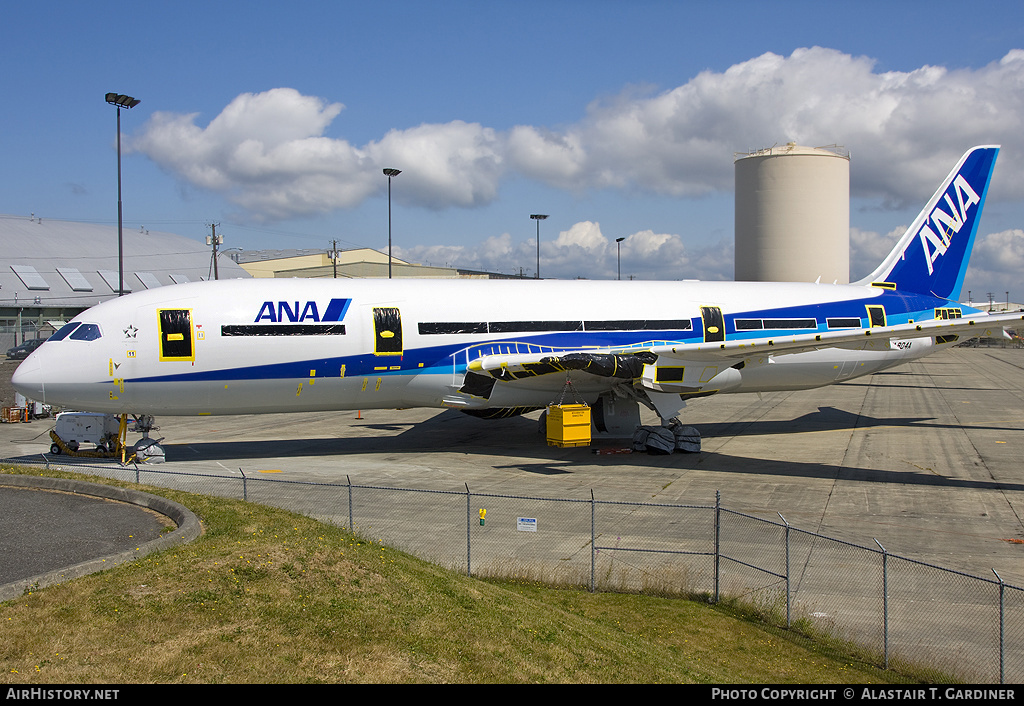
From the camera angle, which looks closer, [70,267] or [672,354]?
[672,354]

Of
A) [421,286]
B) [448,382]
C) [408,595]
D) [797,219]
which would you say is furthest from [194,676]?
[797,219]

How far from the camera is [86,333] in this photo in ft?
65.7

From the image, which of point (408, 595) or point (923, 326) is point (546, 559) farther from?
point (923, 326)

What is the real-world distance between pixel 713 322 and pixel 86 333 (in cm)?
1881

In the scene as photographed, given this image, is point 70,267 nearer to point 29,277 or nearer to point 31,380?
point 29,277

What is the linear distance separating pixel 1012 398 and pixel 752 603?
110 ft

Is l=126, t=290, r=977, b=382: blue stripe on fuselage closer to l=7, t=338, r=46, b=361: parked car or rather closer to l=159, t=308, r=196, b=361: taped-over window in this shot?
l=159, t=308, r=196, b=361: taped-over window

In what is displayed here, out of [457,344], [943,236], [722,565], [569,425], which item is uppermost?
[943,236]

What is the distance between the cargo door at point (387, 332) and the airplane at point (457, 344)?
0.04 metres

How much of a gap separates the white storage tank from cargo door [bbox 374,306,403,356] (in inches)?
2049

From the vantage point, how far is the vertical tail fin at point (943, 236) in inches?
1114

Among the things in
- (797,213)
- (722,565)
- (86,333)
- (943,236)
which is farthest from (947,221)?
(797,213)

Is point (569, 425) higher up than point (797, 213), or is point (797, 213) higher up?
point (797, 213)

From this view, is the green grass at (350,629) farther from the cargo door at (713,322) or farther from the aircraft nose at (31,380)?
the cargo door at (713,322)
